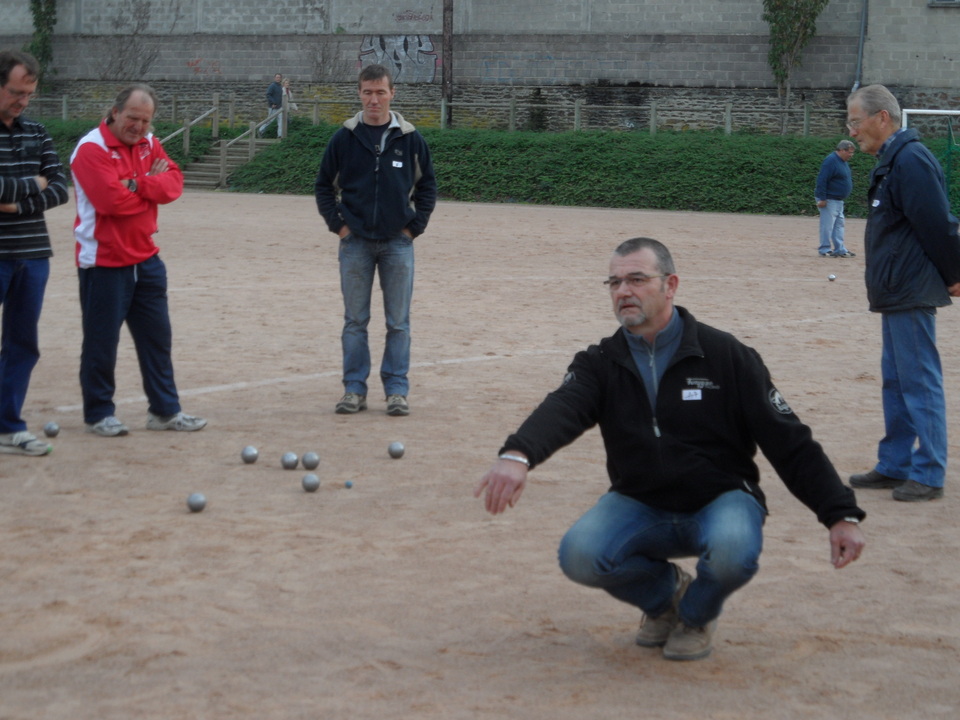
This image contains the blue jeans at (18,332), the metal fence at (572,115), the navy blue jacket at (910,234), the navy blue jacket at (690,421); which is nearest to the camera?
the navy blue jacket at (690,421)

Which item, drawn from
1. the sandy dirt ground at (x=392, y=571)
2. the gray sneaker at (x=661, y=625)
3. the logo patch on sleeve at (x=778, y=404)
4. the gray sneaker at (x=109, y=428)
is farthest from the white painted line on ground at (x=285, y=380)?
the logo patch on sleeve at (x=778, y=404)

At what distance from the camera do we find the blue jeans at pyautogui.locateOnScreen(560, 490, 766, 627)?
4.46 m

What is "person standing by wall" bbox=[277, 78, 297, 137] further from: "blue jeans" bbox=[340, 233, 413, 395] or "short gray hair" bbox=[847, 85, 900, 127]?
"short gray hair" bbox=[847, 85, 900, 127]

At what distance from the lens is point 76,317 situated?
1291 cm

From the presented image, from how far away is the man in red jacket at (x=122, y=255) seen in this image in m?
7.79

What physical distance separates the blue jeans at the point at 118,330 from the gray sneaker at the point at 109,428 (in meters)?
0.04

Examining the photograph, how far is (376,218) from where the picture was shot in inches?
352

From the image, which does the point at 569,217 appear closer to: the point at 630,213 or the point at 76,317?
the point at 630,213

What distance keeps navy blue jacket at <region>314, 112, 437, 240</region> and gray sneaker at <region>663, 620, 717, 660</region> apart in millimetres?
4790

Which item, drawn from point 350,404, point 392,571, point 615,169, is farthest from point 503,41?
point 392,571

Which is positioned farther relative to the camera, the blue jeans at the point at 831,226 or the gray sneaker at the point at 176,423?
the blue jeans at the point at 831,226

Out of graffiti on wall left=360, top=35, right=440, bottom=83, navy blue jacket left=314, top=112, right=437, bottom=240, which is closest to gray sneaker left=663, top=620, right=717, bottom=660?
navy blue jacket left=314, top=112, right=437, bottom=240

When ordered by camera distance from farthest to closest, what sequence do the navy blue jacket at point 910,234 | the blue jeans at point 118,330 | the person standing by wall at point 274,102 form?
the person standing by wall at point 274,102
the blue jeans at point 118,330
the navy blue jacket at point 910,234

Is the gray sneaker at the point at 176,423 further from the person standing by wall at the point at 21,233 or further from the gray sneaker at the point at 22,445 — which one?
the gray sneaker at the point at 22,445
